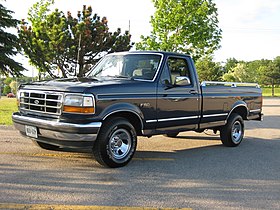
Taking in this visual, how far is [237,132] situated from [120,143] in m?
3.81

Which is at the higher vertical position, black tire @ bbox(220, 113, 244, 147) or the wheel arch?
the wheel arch

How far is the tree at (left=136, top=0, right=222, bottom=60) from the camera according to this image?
22.5 m

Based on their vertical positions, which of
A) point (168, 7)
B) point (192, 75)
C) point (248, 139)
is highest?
point (168, 7)

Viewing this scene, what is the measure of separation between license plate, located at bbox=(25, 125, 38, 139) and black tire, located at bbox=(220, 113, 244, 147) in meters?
4.53

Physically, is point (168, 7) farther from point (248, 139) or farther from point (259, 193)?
point (259, 193)

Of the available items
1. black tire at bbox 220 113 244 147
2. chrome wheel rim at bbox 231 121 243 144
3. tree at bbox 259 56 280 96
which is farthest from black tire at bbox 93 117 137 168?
tree at bbox 259 56 280 96

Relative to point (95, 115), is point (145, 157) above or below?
below

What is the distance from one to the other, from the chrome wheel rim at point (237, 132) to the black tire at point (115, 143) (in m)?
3.38

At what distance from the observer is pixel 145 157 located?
6.55m

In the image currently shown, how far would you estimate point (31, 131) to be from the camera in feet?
18.0

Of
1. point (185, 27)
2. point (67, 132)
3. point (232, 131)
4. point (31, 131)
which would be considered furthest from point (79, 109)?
point (185, 27)

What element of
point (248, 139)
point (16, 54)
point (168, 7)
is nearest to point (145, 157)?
point (248, 139)

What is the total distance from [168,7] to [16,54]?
1101 centimetres

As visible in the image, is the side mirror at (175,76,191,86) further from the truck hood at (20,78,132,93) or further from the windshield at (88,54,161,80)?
the truck hood at (20,78,132,93)
